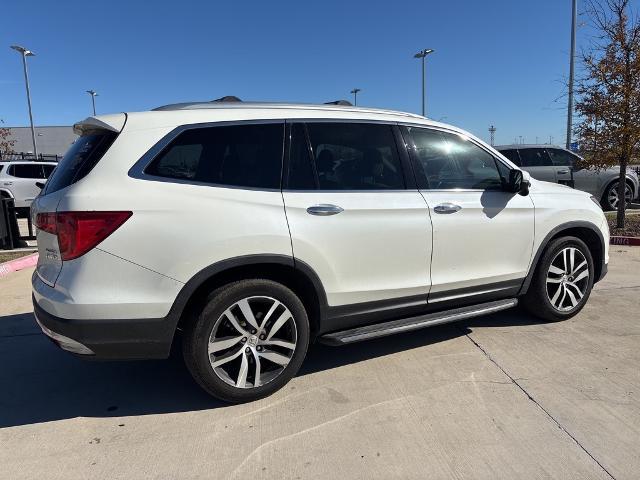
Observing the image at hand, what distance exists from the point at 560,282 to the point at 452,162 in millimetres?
1612

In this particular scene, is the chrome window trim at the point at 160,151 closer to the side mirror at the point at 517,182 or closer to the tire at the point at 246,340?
the tire at the point at 246,340

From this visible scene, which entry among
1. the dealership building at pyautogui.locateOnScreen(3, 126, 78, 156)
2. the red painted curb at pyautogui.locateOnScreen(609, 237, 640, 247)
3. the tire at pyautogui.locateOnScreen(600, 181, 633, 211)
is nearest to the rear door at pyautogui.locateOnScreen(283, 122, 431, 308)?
the red painted curb at pyautogui.locateOnScreen(609, 237, 640, 247)

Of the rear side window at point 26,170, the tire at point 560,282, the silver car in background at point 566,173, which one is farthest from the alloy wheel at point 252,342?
the rear side window at point 26,170

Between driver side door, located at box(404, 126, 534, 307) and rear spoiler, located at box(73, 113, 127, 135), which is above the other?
rear spoiler, located at box(73, 113, 127, 135)

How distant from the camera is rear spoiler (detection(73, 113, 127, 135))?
290cm

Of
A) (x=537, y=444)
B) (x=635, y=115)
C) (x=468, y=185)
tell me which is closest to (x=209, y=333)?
(x=537, y=444)

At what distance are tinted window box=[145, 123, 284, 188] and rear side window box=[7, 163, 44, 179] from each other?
14.2 m

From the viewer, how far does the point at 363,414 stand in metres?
3.01

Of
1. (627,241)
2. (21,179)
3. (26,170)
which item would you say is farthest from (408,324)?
(26,170)

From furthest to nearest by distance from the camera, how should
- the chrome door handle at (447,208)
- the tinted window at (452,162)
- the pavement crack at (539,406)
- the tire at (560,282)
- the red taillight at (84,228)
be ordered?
the tire at (560,282) < the tinted window at (452,162) < the chrome door handle at (447,208) < the red taillight at (84,228) < the pavement crack at (539,406)

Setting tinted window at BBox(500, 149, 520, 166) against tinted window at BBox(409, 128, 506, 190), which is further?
tinted window at BBox(500, 149, 520, 166)

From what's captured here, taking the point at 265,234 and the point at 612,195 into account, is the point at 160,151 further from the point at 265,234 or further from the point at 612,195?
the point at 612,195

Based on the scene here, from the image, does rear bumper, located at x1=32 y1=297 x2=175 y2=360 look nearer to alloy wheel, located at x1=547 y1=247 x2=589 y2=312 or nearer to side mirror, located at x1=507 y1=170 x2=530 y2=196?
side mirror, located at x1=507 y1=170 x2=530 y2=196

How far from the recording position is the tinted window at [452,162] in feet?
12.4
